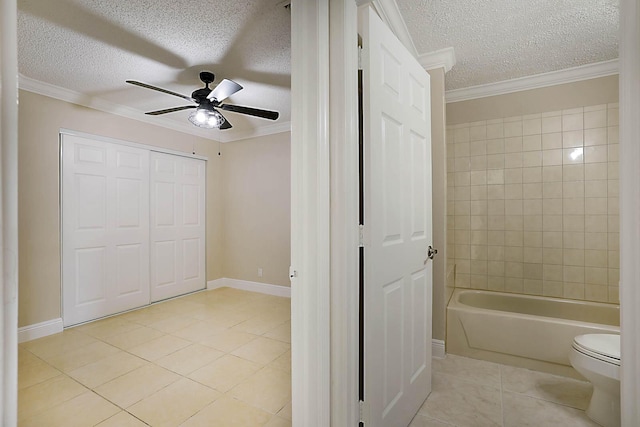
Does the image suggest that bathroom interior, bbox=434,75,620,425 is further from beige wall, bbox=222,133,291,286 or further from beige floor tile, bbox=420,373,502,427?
beige wall, bbox=222,133,291,286

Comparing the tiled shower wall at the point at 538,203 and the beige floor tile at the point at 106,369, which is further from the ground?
the tiled shower wall at the point at 538,203

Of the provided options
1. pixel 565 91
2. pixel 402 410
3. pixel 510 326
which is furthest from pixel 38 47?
pixel 565 91

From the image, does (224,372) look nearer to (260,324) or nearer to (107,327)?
(260,324)

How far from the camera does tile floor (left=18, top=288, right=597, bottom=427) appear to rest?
1787mm

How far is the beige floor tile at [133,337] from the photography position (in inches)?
109

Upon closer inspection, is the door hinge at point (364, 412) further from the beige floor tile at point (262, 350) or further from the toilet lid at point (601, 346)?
the toilet lid at point (601, 346)

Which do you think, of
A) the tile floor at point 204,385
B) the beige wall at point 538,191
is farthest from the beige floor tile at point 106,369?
the beige wall at point 538,191

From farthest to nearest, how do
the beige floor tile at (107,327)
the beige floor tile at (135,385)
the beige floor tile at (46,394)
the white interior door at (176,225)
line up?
1. the white interior door at (176,225)
2. the beige floor tile at (107,327)
3. the beige floor tile at (135,385)
4. the beige floor tile at (46,394)

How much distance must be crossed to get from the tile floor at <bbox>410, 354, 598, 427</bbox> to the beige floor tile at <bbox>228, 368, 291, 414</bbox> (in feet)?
2.73

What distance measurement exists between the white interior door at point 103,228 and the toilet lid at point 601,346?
4.30m

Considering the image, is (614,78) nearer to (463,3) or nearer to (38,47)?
(463,3)

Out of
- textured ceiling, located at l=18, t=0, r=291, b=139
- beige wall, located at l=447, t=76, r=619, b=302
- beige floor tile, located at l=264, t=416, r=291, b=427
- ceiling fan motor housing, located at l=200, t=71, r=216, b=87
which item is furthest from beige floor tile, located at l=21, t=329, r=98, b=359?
beige wall, located at l=447, t=76, r=619, b=302

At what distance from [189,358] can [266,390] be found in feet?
2.78

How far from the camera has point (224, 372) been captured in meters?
2.29
